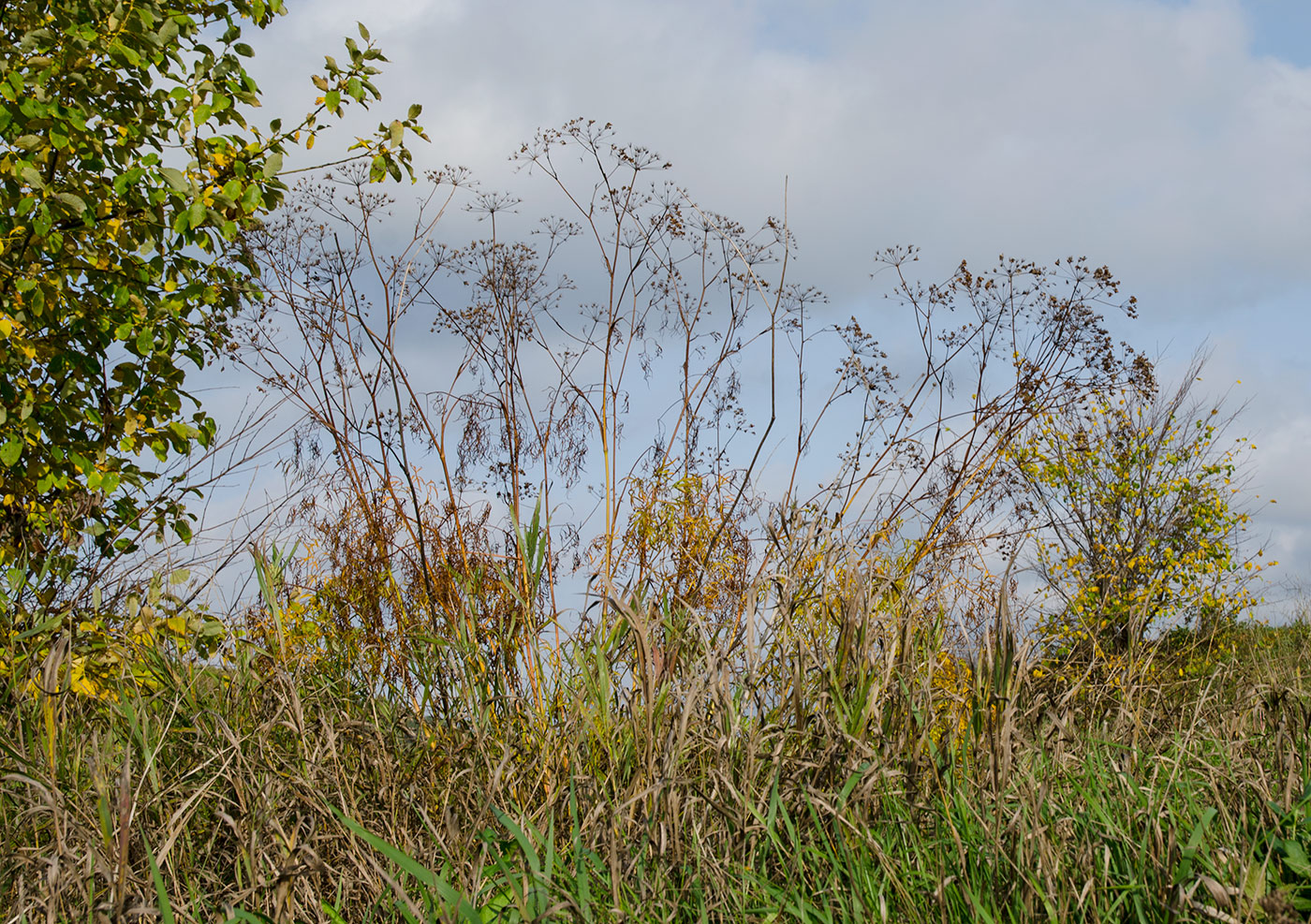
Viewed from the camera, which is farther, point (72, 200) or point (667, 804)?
point (72, 200)

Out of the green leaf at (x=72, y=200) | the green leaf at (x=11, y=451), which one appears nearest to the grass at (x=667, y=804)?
the green leaf at (x=11, y=451)

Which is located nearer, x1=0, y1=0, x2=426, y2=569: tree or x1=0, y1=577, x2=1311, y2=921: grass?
x1=0, y1=577, x2=1311, y2=921: grass

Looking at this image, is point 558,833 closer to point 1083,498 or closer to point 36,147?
point 36,147

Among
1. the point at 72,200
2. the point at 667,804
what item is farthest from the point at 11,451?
the point at 667,804

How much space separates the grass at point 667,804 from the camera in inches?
70.7

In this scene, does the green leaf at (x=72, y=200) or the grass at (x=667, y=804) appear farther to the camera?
the green leaf at (x=72, y=200)

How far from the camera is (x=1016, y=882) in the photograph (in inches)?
68.7

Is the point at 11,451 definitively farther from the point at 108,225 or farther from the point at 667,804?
the point at 667,804

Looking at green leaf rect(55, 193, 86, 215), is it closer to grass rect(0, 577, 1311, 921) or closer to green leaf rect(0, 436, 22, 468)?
green leaf rect(0, 436, 22, 468)

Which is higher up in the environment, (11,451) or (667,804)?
(11,451)

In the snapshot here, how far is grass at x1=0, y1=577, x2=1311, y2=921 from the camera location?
1796 millimetres

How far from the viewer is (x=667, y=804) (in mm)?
1995

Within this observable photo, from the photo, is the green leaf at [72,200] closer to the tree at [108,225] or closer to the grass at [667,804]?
the tree at [108,225]

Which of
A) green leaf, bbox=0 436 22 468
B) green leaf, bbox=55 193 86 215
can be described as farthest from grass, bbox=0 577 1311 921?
green leaf, bbox=55 193 86 215
